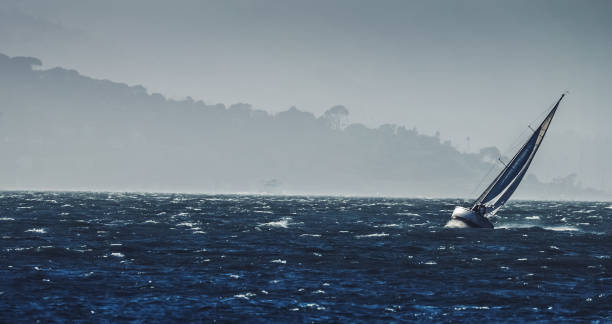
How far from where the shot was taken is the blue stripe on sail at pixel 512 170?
221 ft

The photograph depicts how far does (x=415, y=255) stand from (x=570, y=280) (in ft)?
35.9

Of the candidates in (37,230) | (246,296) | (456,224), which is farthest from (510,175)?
(246,296)

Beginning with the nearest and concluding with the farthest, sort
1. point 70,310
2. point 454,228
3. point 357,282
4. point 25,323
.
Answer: point 25,323 < point 70,310 < point 357,282 < point 454,228

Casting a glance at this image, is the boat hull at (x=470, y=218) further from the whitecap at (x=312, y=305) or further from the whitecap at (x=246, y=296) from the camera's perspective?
the whitecap at (x=312, y=305)

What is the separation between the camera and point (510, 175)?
6800 cm

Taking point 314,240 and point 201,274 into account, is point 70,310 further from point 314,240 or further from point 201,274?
point 314,240

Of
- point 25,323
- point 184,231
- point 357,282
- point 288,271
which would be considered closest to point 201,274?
point 288,271

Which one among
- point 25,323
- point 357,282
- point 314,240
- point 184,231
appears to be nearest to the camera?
point 25,323

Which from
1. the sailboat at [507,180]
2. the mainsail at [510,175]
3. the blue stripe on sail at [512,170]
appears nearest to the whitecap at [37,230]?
the sailboat at [507,180]

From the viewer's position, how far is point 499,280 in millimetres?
31000

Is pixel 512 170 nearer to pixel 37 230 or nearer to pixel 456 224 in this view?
pixel 456 224

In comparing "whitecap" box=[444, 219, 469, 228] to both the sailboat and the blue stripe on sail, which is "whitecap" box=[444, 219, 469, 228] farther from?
the blue stripe on sail

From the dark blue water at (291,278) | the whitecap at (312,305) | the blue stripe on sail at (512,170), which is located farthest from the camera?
the blue stripe on sail at (512,170)

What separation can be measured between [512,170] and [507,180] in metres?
1.18
